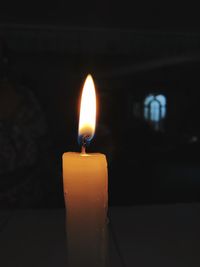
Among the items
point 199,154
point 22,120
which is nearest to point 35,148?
point 22,120

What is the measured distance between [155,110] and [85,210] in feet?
3.74

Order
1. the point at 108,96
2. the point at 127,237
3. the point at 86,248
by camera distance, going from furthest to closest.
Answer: the point at 108,96, the point at 127,237, the point at 86,248

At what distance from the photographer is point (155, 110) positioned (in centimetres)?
134

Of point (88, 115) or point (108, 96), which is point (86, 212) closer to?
point (88, 115)

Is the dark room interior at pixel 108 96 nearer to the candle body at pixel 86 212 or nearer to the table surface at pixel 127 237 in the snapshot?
the table surface at pixel 127 237

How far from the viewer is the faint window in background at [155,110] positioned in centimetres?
132

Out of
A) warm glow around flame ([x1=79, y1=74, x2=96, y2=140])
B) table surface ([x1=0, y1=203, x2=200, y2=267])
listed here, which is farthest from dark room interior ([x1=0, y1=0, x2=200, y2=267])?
warm glow around flame ([x1=79, y1=74, x2=96, y2=140])

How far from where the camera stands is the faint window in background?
132 centimetres

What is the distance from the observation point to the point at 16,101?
2.89 feet

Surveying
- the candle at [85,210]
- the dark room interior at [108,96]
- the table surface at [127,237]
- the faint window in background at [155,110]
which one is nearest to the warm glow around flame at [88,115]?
the candle at [85,210]

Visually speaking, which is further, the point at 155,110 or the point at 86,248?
the point at 155,110

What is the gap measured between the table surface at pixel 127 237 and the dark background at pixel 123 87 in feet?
1.62

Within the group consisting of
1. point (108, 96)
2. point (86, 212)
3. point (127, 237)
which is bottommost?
point (127, 237)

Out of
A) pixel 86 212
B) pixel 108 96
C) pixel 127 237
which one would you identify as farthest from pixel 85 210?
pixel 108 96
